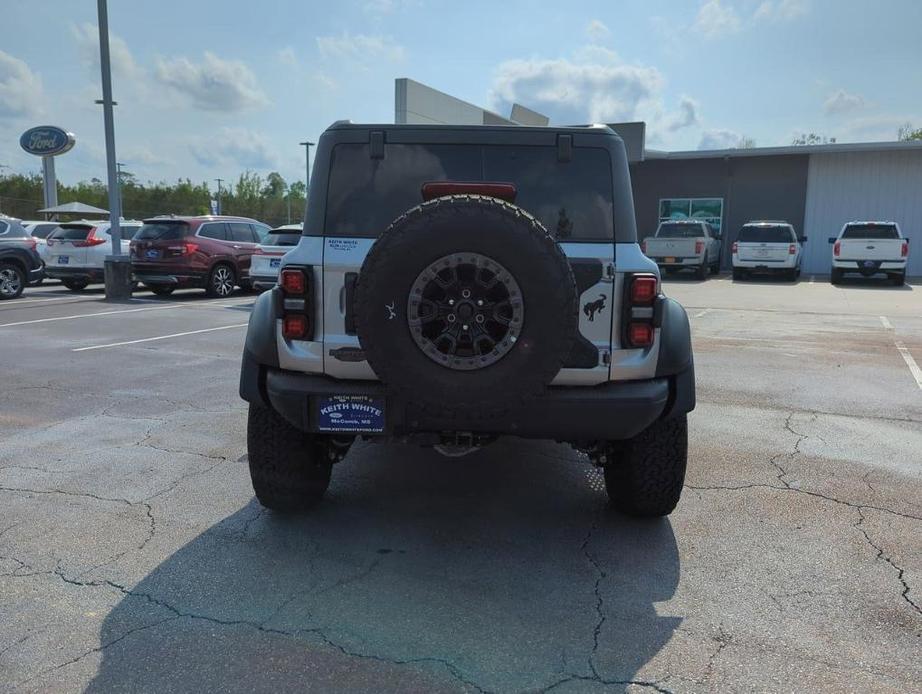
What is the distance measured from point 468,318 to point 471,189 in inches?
31.6

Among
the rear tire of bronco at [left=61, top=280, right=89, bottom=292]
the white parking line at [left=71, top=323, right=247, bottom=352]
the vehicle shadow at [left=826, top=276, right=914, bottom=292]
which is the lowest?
the white parking line at [left=71, top=323, right=247, bottom=352]

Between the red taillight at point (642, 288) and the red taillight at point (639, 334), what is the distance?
0.35ft

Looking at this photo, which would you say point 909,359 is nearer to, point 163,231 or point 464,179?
point 464,179

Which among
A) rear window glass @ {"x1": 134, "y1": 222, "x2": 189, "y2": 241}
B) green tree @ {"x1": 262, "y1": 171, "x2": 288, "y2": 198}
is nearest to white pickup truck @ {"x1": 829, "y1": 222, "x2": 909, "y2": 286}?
rear window glass @ {"x1": 134, "y1": 222, "x2": 189, "y2": 241}

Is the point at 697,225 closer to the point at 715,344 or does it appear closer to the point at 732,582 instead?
the point at 715,344

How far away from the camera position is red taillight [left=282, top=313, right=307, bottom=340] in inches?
130

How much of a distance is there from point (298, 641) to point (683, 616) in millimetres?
1490

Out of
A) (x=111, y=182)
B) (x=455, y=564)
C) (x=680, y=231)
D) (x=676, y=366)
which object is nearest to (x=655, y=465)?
(x=676, y=366)

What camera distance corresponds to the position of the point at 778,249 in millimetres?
21078

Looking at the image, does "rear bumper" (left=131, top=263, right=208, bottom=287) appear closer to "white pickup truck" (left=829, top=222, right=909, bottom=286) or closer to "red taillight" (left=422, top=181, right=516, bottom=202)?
"red taillight" (left=422, top=181, right=516, bottom=202)

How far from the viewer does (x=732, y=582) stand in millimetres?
3178

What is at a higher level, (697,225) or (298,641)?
(697,225)

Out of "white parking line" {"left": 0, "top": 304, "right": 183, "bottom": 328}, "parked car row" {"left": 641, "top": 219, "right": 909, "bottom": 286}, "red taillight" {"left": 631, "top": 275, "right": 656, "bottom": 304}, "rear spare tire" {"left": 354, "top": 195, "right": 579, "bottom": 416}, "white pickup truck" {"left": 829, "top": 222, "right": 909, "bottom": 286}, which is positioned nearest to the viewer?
"rear spare tire" {"left": 354, "top": 195, "right": 579, "bottom": 416}

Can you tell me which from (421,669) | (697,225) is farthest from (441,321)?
(697,225)
